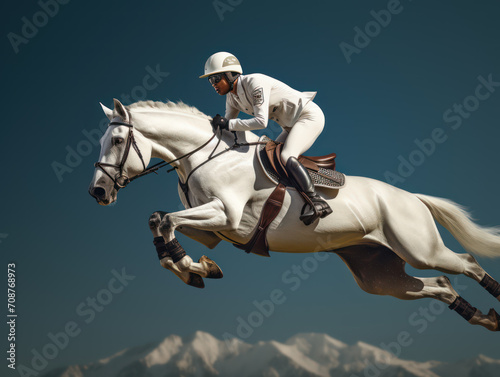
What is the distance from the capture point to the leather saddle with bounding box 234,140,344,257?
17.6 ft

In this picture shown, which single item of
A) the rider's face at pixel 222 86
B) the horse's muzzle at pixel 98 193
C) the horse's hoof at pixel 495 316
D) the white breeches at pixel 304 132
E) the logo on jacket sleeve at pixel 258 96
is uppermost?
the rider's face at pixel 222 86

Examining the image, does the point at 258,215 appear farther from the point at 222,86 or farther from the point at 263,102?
the point at 222,86

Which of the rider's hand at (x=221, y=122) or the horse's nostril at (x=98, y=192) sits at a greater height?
the rider's hand at (x=221, y=122)

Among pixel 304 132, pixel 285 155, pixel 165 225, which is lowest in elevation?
pixel 165 225

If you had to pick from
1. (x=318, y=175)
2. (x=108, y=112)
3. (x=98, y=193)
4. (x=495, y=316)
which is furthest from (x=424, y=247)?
(x=108, y=112)

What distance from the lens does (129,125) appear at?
207 inches

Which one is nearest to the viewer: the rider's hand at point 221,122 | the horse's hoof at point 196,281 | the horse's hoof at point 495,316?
the horse's hoof at point 196,281

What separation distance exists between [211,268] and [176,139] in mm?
1218

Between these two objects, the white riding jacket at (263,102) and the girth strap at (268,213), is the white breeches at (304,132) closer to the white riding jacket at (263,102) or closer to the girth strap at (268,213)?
the white riding jacket at (263,102)

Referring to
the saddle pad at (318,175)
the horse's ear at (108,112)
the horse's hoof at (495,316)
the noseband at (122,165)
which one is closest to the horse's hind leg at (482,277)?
the horse's hoof at (495,316)

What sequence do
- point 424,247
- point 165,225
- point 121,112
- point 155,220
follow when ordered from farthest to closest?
point 424,247 < point 121,112 < point 155,220 < point 165,225

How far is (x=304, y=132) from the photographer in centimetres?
559

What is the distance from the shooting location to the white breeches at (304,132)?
549 cm

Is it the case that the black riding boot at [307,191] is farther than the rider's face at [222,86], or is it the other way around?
the rider's face at [222,86]
